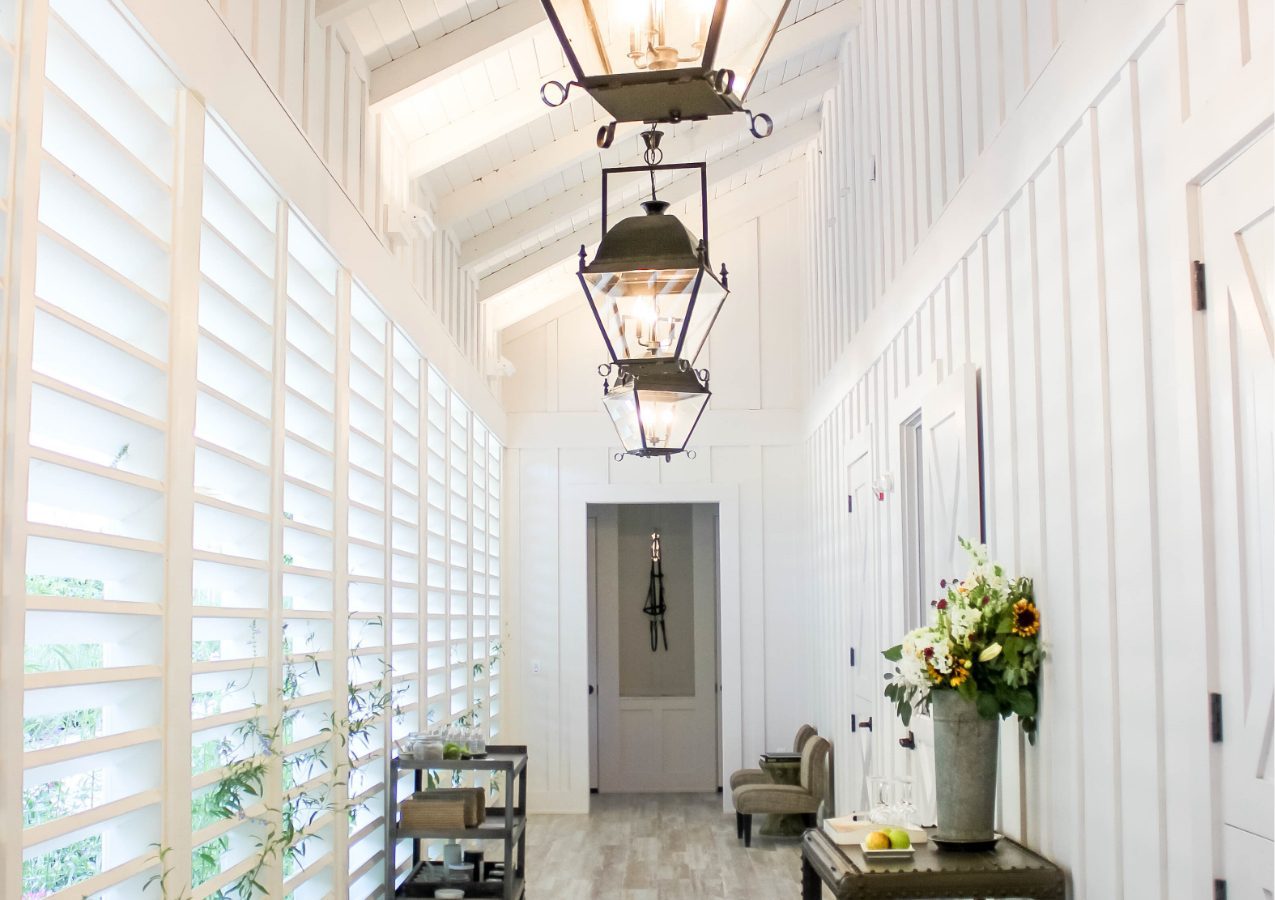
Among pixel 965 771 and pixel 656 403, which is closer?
pixel 965 771

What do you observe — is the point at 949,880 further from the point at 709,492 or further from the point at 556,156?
the point at 709,492

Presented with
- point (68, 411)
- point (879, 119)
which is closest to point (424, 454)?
point (879, 119)

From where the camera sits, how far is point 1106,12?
2803 millimetres

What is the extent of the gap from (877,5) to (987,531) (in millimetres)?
3269

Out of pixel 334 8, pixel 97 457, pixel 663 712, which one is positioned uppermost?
pixel 334 8

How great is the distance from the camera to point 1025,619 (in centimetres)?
340

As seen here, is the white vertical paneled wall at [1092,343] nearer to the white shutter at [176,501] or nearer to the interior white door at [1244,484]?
the interior white door at [1244,484]

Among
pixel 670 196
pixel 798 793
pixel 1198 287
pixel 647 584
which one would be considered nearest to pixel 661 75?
pixel 1198 287

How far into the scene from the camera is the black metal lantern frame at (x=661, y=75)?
217 centimetres

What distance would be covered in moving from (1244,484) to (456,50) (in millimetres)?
3788

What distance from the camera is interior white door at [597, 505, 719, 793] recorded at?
36.2 ft

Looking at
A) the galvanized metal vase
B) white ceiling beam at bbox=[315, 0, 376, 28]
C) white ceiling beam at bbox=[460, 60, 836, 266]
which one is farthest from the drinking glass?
white ceiling beam at bbox=[460, 60, 836, 266]

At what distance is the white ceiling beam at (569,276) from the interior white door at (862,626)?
2944 millimetres

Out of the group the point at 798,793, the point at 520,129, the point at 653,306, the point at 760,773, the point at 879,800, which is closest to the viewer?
the point at 879,800
